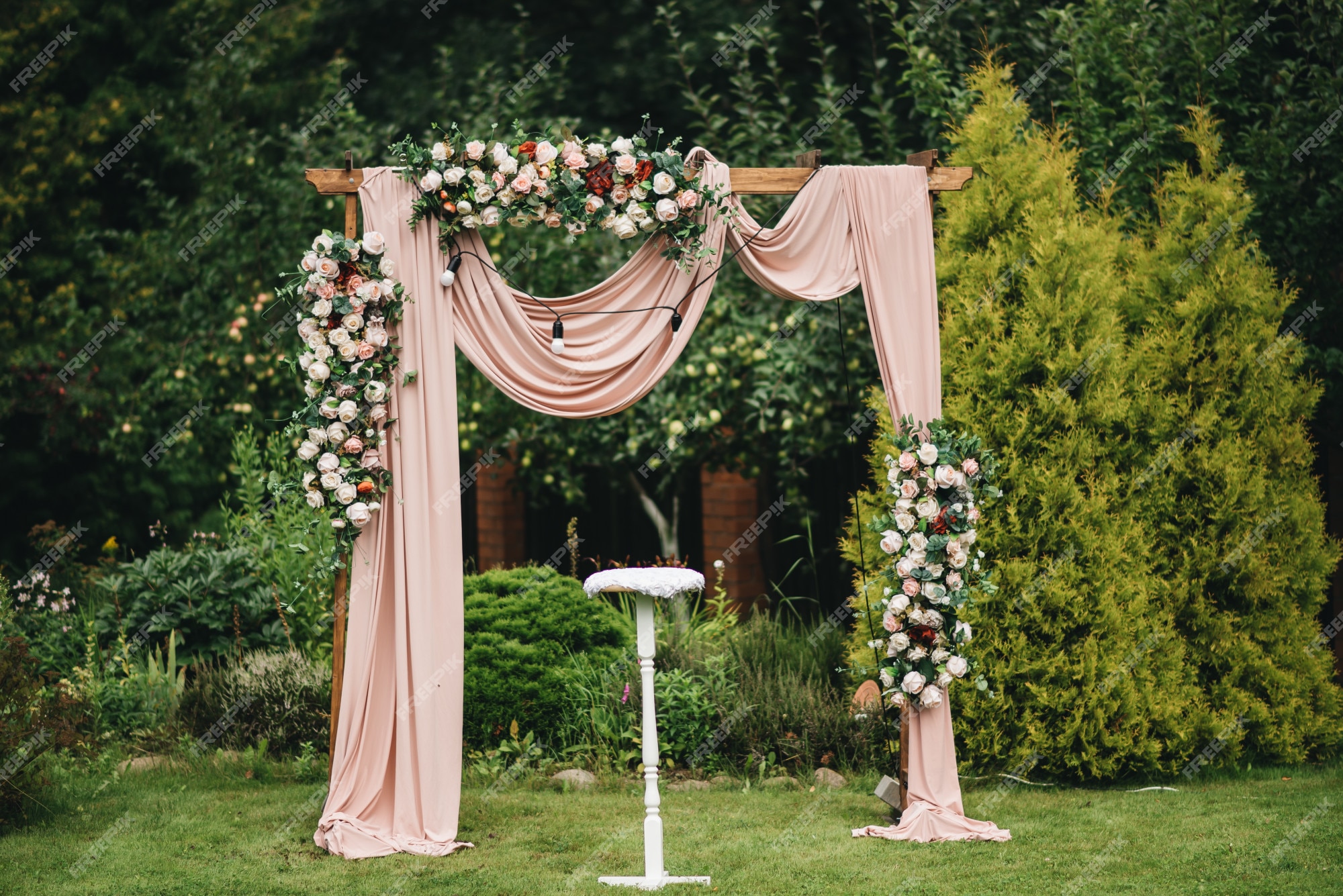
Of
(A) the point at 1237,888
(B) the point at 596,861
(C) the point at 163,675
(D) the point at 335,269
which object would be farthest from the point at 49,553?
(A) the point at 1237,888

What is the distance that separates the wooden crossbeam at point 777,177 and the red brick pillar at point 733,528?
4.00m

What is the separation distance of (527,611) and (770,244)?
2.70 meters

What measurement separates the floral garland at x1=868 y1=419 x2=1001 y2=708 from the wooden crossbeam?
122 cm

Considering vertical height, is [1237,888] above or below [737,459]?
below

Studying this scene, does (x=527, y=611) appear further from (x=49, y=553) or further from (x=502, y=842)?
(x=49, y=553)

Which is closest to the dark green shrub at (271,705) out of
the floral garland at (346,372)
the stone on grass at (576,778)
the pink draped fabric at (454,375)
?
the stone on grass at (576,778)

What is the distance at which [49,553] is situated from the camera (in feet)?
29.0

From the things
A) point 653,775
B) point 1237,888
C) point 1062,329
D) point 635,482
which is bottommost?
point 1237,888

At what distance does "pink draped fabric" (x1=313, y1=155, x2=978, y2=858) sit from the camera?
5.32 meters

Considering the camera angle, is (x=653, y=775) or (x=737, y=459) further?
(x=737, y=459)

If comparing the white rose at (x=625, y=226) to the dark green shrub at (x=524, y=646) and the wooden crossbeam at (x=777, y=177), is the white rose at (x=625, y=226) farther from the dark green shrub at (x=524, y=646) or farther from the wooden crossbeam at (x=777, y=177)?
the dark green shrub at (x=524, y=646)

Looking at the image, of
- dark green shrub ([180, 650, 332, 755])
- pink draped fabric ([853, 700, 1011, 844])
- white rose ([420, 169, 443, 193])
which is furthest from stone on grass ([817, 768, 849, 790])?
white rose ([420, 169, 443, 193])

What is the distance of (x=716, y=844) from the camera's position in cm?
540

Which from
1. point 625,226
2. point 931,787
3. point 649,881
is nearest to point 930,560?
point 931,787
